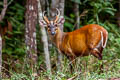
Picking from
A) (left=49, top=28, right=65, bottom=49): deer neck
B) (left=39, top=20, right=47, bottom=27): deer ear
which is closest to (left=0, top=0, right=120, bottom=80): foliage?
(left=49, top=28, right=65, bottom=49): deer neck

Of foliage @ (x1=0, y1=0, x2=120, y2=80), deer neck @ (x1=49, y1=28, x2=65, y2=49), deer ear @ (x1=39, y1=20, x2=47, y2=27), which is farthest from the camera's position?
deer neck @ (x1=49, y1=28, x2=65, y2=49)

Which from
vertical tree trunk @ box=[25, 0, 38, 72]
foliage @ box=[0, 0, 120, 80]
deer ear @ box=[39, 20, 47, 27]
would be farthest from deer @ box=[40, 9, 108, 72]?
vertical tree trunk @ box=[25, 0, 38, 72]

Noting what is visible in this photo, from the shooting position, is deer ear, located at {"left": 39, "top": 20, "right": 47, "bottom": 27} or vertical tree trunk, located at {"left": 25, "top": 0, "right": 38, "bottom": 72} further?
deer ear, located at {"left": 39, "top": 20, "right": 47, "bottom": 27}

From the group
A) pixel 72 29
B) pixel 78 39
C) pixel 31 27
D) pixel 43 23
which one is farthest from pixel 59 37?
pixel 72 29

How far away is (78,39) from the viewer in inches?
348

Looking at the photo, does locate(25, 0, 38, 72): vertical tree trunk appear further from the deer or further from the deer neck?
the deer neck

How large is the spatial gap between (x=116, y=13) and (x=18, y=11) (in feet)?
14.4

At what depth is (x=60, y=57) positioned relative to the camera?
909 cm

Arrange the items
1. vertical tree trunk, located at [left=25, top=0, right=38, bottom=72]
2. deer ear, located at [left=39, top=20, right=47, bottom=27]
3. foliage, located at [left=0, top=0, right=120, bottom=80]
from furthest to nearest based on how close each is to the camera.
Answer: deer ear, located at [left=39, top=20, right=47, bottom=27] < vertical tree trunk, located at [left=25, top=0, right=38, bottom=72] < foliage, located at [left=0, top=0, right=120, bottom=80]

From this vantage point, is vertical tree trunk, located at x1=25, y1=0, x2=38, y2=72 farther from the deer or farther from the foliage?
the deer

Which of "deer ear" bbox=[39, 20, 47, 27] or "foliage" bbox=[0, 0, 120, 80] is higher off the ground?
"deer ear" bbox=[39, 20, 47, 27]

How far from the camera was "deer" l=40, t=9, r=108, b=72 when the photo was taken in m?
8.48

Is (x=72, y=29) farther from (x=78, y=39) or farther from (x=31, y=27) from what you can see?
(x=31, y=27)

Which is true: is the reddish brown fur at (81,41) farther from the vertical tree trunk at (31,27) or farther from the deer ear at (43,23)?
the vertical tree trunk at (31,27)
